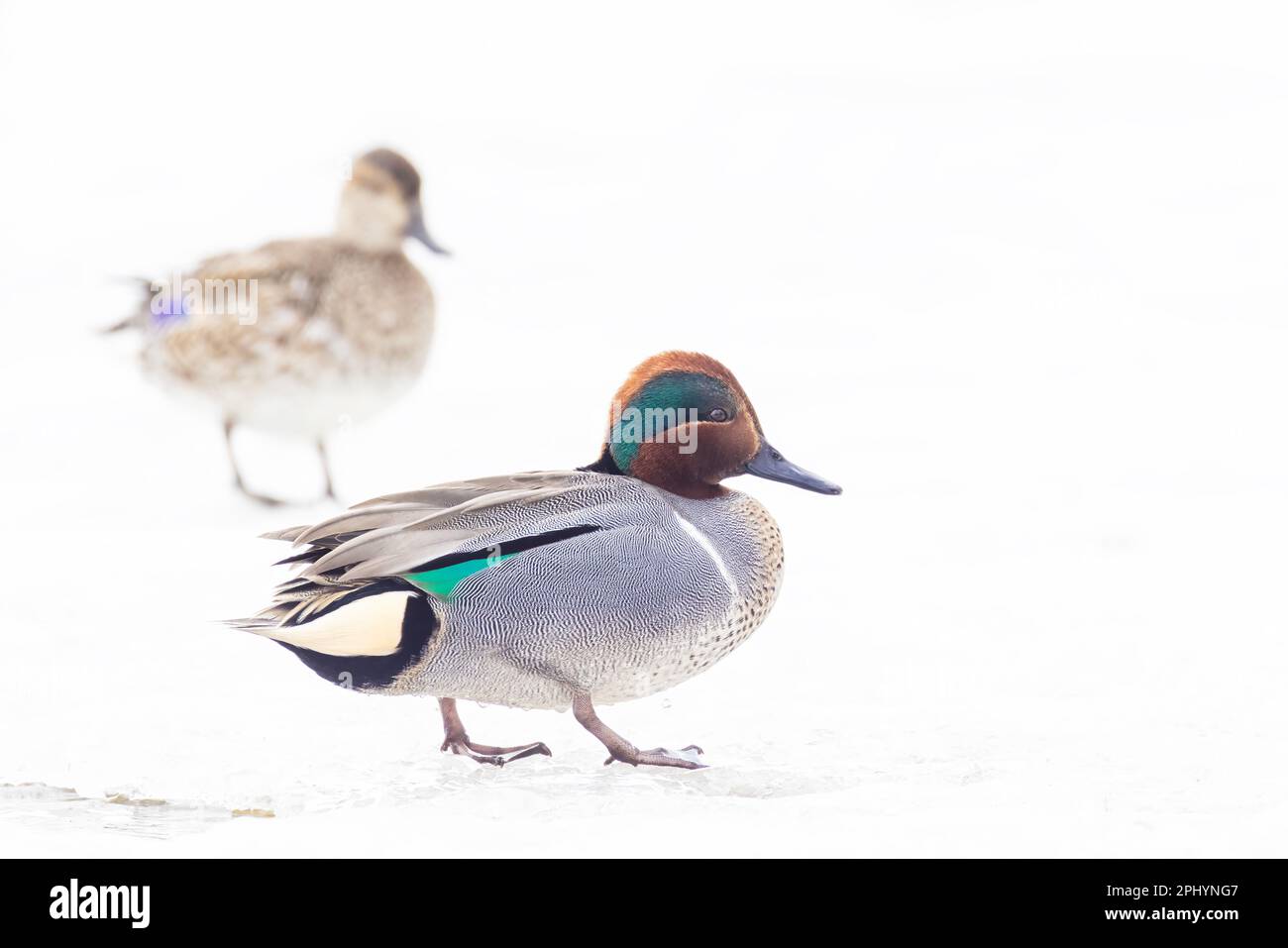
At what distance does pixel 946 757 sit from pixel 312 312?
2390 millimetres

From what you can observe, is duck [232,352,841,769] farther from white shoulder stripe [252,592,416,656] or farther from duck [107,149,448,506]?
duck [107,149,448,506]

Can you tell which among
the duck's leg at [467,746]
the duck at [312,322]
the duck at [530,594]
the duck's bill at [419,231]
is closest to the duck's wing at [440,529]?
the duck at [530,594]

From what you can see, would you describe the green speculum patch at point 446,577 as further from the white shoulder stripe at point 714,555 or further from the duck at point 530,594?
the white shoulder stripe at point 714,555

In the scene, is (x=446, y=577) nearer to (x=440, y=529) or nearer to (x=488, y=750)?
(x=440, y=529)

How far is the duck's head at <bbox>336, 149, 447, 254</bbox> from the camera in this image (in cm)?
498

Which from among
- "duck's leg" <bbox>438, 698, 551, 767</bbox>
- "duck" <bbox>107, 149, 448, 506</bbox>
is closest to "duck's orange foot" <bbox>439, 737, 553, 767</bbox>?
"duck's leg" <bbox>438, 698, 551, 767</bbox>

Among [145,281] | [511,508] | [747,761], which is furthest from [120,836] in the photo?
[145,281]

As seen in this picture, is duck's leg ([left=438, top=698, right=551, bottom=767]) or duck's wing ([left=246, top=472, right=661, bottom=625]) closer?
duck's wing ([left=246, top=472, right=661, bottom=625])

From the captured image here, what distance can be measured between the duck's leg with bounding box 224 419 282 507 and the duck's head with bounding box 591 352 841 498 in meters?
1.64

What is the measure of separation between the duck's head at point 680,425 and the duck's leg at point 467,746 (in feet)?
2.28

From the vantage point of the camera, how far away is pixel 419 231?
5031 mm

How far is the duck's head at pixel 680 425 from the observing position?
371 cm

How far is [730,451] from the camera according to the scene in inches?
148

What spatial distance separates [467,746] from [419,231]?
2.01 metres
